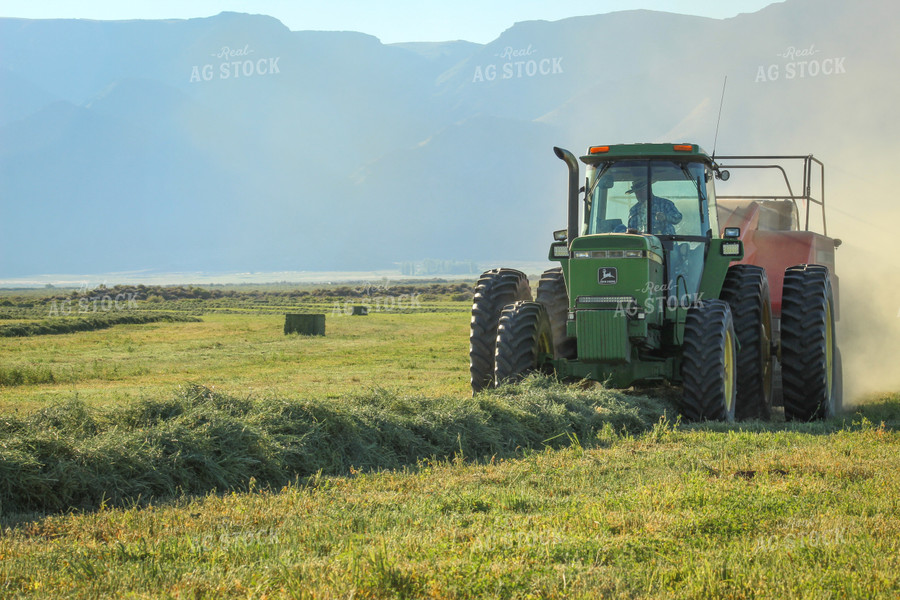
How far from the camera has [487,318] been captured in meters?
11.0

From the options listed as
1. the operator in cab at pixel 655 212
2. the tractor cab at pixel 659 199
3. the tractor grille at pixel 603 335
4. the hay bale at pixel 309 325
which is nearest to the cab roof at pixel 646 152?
the tractor cab at pixel 659 199

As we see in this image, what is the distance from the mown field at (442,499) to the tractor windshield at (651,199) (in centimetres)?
199

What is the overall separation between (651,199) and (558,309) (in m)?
1.68

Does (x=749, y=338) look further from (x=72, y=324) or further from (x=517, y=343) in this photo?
(x=72, y=324)

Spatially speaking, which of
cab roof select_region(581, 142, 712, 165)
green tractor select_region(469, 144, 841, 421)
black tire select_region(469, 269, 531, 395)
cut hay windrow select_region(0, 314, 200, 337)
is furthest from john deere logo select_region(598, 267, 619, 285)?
cut hay windrow select_region(0, 314, 200, 337)

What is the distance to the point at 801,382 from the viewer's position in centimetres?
1070

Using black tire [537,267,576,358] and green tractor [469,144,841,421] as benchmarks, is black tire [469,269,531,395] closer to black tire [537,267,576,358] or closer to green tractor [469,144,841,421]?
green tractor [469,144,841,421]

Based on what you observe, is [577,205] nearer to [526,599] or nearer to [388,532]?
[388,532]

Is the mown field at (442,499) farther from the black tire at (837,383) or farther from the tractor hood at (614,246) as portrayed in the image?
the tractor hood at (614,246)

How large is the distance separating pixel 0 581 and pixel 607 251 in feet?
22.2

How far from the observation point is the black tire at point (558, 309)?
35.4 feet

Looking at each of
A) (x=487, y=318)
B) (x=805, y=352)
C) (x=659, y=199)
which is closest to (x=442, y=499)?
(x=487, y=318)

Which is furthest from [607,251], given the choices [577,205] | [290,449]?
[290,449]

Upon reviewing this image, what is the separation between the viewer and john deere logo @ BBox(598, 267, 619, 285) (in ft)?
31.6
